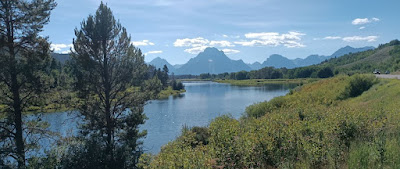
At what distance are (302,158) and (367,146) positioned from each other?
1.84 m

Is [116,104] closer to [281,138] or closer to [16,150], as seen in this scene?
[16,150]

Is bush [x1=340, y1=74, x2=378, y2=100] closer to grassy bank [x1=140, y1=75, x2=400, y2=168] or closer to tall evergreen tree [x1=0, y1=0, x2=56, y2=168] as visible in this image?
grassy bank [x1=140, y1=75, x2=400, y2=168]

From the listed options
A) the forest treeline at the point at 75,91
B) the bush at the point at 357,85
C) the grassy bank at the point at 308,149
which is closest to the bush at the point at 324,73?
the bush at the point at 357,85

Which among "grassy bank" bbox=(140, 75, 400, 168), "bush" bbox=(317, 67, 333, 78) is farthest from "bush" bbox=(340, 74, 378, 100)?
"bush" bbox=(317, 67, 333, 78)

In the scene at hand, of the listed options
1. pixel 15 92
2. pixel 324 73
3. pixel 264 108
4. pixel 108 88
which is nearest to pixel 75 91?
pixel 108 88

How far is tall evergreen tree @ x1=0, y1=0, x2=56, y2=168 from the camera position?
51.9ft

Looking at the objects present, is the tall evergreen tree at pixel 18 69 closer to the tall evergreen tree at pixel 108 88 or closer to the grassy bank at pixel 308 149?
the tall evergreen tree at pixel 108 88

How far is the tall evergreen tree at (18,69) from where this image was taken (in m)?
15.8

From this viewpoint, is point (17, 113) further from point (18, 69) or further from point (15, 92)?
point (18, 69)

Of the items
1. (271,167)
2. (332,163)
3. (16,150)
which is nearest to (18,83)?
(16,150)

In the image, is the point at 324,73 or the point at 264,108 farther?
the point at 324,73

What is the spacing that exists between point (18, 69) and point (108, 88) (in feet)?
20.8

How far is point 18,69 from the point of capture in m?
15.8

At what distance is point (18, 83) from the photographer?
53.8ft
